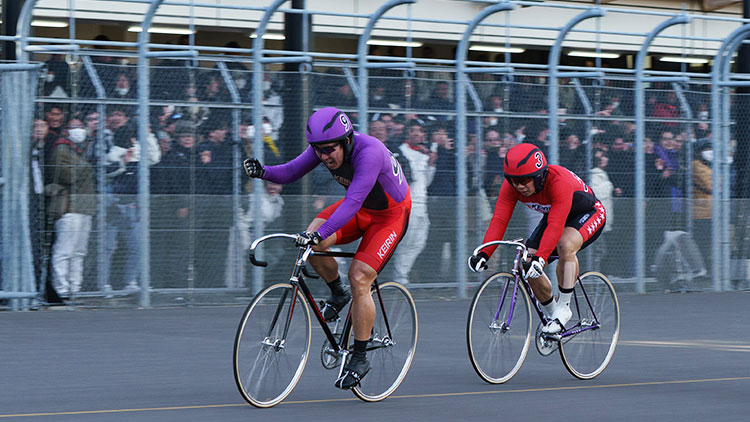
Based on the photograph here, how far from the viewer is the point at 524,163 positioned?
8172 millimetres

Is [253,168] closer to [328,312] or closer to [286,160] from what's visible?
[328,312]

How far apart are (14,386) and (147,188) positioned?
206 inches

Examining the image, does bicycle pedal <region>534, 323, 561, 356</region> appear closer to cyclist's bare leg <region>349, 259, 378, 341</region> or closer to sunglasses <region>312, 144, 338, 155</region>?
cyclist's bare leg <region>349, 259, 378, 341</region>

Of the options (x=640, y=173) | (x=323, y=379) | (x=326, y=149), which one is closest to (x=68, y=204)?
(x=323, y=379)

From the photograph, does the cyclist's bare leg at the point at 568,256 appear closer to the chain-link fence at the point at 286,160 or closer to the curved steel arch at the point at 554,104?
the chain-link fence at the point at 286,160

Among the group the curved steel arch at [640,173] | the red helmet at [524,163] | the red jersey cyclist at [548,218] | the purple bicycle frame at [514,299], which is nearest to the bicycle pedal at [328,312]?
the red jersey cyclist at [548,218]

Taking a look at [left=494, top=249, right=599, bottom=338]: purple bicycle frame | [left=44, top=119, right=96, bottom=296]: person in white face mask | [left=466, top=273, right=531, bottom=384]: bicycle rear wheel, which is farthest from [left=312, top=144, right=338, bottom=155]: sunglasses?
[left=44, top=119, right=96, bottom=296]: person in white face mask

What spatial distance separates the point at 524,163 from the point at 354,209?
1541 millimetres

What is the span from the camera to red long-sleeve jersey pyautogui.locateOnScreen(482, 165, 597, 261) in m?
8.21

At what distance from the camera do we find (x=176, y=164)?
13.1 metres

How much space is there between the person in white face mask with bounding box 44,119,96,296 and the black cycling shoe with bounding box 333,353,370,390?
18.9 ft

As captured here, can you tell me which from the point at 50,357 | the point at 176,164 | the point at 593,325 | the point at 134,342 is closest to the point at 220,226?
the point at 176,164

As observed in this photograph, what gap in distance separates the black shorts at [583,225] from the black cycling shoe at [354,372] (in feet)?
5.74

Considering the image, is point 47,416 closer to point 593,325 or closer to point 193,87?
point 593,325
